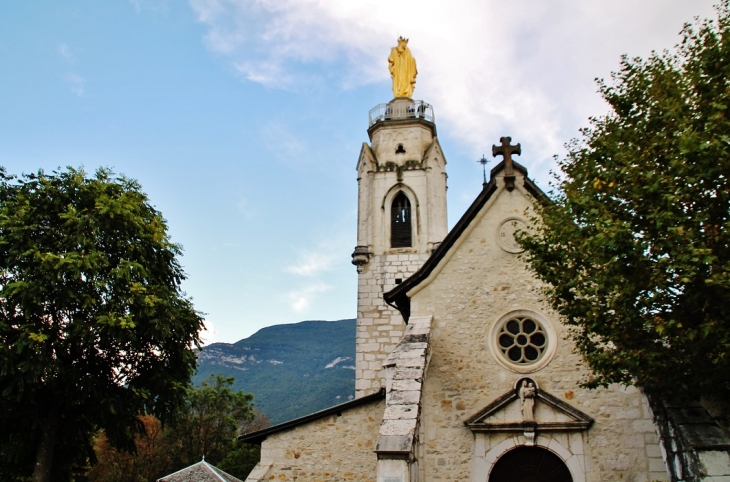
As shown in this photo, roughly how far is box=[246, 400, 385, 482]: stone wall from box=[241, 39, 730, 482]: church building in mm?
22

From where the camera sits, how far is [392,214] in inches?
921

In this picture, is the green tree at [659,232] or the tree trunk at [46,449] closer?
the green tree at [659,232]

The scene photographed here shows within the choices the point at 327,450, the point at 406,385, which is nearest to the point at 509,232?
the point at 406,385

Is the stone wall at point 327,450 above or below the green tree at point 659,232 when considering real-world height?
below

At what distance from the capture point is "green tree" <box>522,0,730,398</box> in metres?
7.53

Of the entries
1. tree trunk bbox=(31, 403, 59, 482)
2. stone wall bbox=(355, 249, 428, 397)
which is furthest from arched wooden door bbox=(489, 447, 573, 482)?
tree trunk bbox=(31, 403, 59, 482)

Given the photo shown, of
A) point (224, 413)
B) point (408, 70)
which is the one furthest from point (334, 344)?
point (408, 70)

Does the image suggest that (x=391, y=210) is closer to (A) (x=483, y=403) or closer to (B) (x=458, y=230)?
(B) (x=458, y=230)

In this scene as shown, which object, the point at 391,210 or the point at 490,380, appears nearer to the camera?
the point at 490,380

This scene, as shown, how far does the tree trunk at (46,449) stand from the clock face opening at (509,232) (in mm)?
13090

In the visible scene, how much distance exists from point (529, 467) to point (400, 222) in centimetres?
1359

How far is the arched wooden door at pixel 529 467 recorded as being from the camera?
10.5m

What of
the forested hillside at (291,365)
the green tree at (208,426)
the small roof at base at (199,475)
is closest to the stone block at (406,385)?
the small roof at base at (199,475)

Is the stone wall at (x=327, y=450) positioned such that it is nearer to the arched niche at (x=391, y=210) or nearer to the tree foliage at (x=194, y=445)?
the arched niche at (x=391, y=210)
